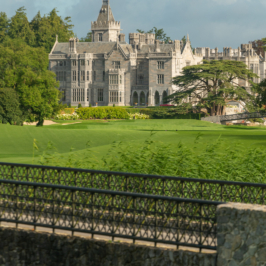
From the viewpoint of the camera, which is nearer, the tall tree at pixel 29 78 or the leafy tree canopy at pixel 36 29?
the tall tree at pixel 29 78

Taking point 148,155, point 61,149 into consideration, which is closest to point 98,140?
point 61,149

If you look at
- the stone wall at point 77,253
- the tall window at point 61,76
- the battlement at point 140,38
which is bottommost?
the stone wall at point 77,253

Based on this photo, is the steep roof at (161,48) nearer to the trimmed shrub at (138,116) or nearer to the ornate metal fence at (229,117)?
the trimmed shrub at (138,116)

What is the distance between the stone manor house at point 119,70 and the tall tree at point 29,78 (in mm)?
35992

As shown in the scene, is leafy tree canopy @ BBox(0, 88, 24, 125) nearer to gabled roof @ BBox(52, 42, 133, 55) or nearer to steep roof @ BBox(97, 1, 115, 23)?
gabled roof @ BBox(52, 42, 133, 55)

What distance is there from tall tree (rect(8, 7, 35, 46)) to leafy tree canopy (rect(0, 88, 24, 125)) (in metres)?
59.9

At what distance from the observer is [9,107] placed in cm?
4753

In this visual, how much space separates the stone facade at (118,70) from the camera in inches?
3541

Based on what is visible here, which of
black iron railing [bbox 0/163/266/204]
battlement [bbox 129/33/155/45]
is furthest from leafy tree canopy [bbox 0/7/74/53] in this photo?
black iron railing [bbox 0/163/266/204]

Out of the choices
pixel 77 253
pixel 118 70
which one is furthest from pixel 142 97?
pixel 77 253

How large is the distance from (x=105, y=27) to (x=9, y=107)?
208ft

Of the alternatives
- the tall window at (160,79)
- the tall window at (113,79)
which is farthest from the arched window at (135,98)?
the tall window at (160,79)

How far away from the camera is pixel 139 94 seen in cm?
9138

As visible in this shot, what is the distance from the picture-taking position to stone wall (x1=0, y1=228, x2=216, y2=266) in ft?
22.3
